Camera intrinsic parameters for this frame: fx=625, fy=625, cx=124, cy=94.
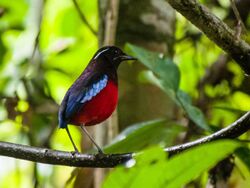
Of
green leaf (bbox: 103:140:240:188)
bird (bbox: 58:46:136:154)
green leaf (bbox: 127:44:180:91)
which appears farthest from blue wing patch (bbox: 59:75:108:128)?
green leaf (bbox: 127:44:180:91)

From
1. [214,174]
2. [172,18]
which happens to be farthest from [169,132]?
[172,18]

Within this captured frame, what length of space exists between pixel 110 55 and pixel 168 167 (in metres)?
0.81

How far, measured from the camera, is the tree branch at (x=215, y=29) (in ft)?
4.68

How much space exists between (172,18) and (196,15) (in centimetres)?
164

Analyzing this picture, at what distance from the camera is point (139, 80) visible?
285 cm

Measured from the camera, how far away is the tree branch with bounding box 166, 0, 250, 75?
1.43 metres

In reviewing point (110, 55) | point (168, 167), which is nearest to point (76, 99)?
point (110, 55)

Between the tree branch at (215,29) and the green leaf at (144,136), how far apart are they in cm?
83

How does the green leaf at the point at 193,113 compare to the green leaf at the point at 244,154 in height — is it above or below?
below

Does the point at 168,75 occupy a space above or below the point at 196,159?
below

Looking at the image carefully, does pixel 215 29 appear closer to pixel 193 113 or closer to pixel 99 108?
pixel 99 108

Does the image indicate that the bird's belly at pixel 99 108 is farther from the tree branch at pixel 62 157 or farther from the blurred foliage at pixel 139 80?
the blurred foliage at pixel 139 80

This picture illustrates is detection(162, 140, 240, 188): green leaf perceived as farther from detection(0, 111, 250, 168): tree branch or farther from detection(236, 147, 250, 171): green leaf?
detection(236, 147, 250, 171): green leaf

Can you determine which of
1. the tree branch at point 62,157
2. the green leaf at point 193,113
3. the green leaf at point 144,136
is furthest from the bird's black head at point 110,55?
the green leaf at point 193,113
